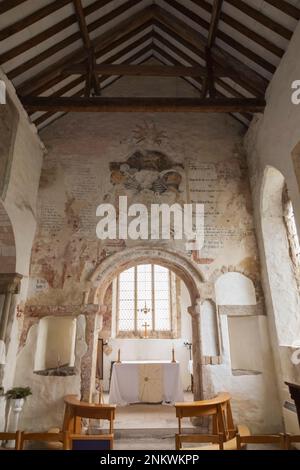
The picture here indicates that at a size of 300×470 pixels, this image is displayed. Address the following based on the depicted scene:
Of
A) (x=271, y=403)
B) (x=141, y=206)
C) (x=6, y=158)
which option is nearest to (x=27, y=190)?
(x=6, y=158)

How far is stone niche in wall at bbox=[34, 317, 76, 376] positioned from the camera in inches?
226

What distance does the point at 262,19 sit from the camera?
4930mm

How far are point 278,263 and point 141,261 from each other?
9.14 feet

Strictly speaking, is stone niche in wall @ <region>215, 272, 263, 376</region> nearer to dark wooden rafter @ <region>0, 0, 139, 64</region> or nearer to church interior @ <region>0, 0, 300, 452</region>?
church interior @ <region>0, 0, 300, 452</region>

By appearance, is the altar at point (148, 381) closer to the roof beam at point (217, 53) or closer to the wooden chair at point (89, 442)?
the wooden chair at point (89, 442)

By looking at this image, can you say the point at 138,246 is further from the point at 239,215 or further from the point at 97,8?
the point at 97,8

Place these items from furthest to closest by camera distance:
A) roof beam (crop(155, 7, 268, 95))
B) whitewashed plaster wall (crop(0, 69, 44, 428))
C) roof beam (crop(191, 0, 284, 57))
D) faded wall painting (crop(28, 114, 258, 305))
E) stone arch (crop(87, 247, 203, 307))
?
faded wall painting (crop(28, 114, 258, 305)), stone arch (crop(87, 247, 203, 307)), roof beam (crop(155, 7, 268, 95)), whitewashed plaster wall (crop(0, 69, 44, 428)), roof beam (crop(191, 0, 284, 57))

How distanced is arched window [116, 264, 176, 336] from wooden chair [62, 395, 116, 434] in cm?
466

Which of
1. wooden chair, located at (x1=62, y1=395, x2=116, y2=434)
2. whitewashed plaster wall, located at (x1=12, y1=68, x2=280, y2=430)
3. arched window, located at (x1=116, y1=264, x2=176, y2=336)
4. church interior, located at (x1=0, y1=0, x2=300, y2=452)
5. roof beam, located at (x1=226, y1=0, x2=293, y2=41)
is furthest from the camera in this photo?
arched window, located at (x1=116, y1=264, x2=176, y2=336)

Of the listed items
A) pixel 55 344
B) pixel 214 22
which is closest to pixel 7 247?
pixel 55 344

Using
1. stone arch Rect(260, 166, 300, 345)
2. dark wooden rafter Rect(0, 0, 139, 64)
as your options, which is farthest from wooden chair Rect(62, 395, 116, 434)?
dark wooden rafter Rect(0, 0, 139, 64)

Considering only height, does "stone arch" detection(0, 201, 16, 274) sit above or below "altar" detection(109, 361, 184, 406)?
above

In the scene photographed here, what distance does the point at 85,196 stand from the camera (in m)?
6.62
